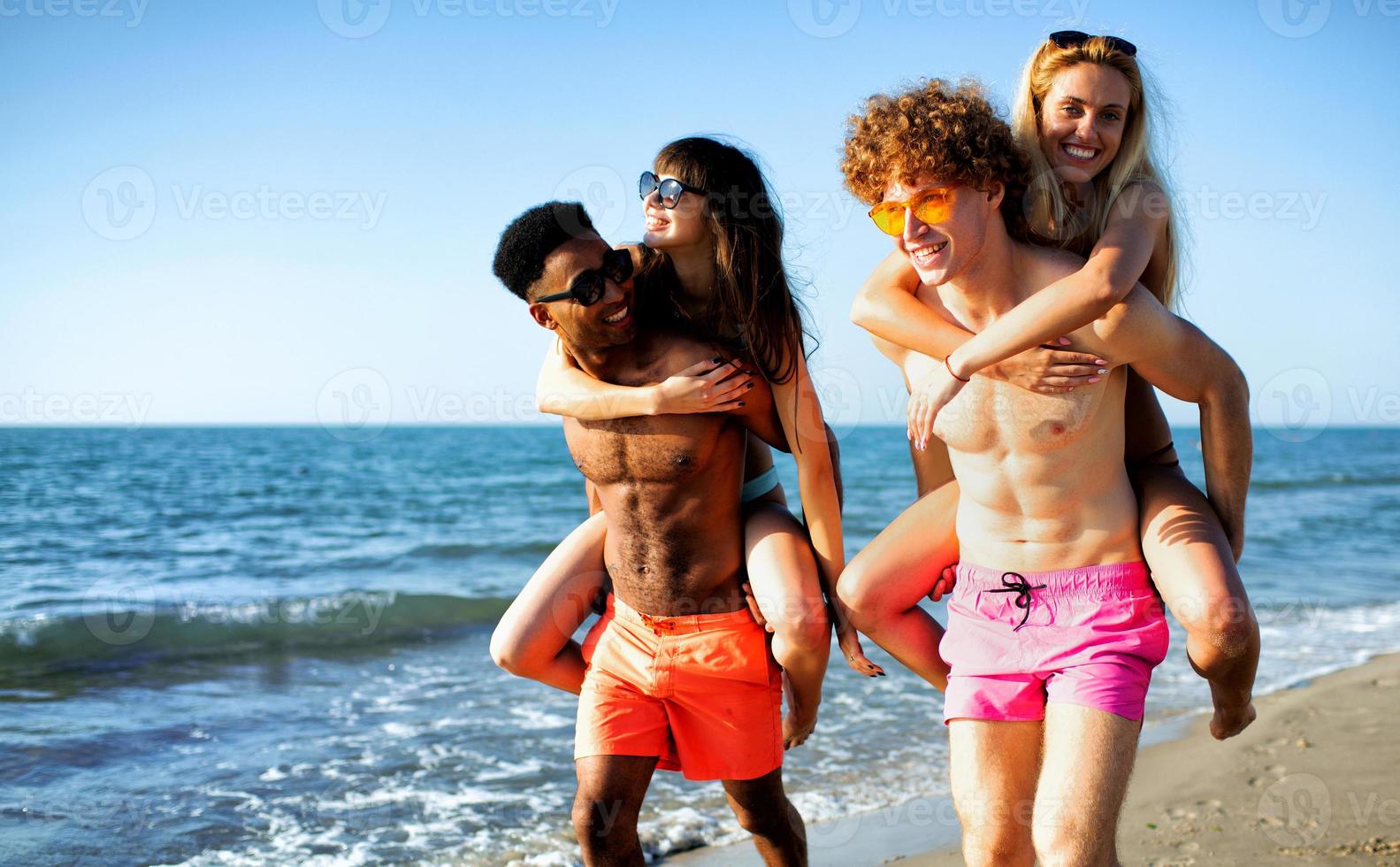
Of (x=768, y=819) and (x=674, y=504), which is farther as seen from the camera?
(x=768, y=819)

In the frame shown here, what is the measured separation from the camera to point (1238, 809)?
5457mm

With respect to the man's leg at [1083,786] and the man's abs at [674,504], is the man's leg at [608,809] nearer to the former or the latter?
the man's abs at [674,504]

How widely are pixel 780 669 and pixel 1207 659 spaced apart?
4.57ft

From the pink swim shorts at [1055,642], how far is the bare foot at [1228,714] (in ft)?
1.21

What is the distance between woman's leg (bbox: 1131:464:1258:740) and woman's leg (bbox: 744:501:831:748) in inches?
41.2

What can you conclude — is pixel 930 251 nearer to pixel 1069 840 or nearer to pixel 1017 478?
pixel 1017 478

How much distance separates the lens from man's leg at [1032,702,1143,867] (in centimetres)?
286

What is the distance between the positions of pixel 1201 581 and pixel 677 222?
1.93m

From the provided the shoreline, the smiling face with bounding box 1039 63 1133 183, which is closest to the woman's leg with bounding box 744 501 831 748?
the smiling face with bounding box 1039 63 1133 183

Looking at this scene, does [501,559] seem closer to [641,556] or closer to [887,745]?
[887,745]

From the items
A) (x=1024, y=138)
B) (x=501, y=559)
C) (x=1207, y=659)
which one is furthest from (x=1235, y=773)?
(x=501, y=559)

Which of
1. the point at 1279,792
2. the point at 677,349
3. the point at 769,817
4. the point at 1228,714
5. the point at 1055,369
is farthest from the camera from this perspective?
the point at 1279,792

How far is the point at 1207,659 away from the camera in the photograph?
10.5ft

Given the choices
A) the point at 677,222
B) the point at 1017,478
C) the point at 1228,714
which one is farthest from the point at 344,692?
the point at 1228,714
